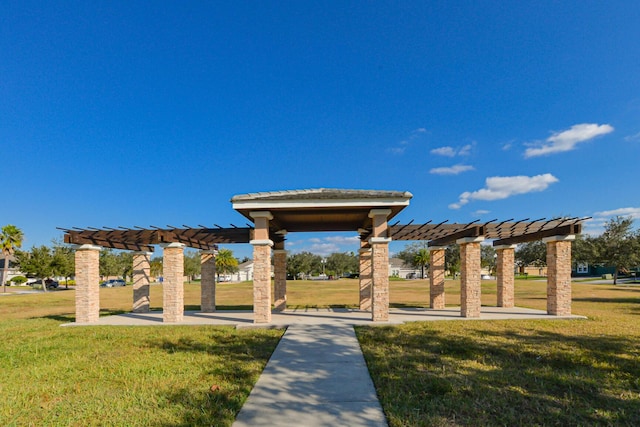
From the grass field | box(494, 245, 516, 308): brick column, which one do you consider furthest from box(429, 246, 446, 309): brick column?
the grass field

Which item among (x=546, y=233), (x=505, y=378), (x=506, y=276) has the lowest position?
(x=505, y=378)

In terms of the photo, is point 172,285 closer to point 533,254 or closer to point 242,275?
point 533,254

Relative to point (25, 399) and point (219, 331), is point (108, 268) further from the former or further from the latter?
point (25, 399)

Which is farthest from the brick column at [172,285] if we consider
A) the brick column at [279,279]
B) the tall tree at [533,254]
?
the tall tree at [533,254]

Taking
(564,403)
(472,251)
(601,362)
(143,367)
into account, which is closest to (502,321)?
(472,251)

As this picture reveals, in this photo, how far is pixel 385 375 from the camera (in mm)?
7102

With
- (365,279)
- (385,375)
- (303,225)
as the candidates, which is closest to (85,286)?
(303,225)

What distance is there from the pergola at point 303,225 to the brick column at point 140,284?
5cm

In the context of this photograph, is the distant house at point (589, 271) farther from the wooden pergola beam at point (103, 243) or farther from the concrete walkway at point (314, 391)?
the wooden pergola beam at point (103, 243)

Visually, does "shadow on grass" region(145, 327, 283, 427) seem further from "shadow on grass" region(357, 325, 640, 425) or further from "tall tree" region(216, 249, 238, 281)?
"tall tree" region(216, 249, 238, 281)

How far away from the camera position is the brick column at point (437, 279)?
61.3 ft

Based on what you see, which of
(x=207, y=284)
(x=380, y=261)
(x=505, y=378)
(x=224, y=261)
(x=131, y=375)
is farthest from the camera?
(x=224, y=261)

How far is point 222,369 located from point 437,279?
Answer: 1437cm

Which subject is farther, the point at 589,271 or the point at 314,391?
the point at 589,271
